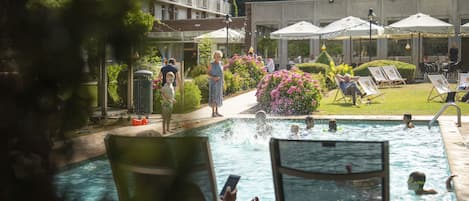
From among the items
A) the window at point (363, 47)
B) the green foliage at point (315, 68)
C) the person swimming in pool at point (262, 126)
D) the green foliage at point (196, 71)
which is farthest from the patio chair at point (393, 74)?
the green foliage at point (196, 71)

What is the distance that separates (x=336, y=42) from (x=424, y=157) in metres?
23.9

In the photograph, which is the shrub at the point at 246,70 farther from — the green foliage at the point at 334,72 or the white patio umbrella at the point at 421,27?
the white patio umbrella at the point at 421,27

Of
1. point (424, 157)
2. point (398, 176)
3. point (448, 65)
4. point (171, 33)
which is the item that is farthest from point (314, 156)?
point (448, 65)

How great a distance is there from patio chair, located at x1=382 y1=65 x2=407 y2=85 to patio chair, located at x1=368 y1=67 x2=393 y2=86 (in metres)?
0.18

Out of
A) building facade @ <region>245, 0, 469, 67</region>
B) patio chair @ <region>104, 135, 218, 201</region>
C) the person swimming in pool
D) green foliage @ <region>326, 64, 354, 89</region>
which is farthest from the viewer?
building facade @ <region>245, 0, 469, 67</region>

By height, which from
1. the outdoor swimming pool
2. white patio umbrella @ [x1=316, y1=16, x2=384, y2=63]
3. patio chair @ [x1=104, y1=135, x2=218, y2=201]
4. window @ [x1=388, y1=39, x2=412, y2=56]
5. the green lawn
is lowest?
the outdoor swimming pool

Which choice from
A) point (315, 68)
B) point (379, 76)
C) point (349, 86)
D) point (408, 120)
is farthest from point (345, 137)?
point (315, 68)

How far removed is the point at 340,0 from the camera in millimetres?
32625

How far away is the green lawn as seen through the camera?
47.7ft

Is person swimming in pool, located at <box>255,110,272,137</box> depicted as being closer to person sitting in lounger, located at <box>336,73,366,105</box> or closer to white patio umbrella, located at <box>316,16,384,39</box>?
person sitting in lounger, located at <box>336,73,366,105</box>

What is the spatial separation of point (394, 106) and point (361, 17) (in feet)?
57.2

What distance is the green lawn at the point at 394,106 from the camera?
572 inches

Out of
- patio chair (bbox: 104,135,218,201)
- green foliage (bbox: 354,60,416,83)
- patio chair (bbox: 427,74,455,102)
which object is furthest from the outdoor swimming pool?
green foliage (bbox: 354,60,416,83)

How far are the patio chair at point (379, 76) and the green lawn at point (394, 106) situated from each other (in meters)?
1.79
